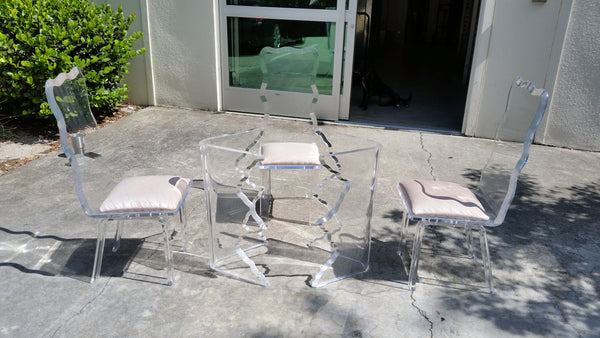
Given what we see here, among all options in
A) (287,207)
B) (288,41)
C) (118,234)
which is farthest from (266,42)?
(118,234)

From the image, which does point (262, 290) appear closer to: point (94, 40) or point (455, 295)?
point (455, 295)

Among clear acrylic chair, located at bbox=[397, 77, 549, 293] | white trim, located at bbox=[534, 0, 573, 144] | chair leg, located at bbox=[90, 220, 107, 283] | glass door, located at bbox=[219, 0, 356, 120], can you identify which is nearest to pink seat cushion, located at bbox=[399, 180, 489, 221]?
clear acrylic chair, located at bbox=[397, 77, 549, 293]

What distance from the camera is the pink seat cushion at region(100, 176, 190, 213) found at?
254cm

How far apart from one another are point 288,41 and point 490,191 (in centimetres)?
350

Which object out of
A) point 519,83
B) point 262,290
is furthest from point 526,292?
point 262,290

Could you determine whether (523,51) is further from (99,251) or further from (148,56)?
(99,251)

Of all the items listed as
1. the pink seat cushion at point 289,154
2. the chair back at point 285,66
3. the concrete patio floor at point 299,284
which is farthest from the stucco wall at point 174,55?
the pink seat cushion at point 289,154

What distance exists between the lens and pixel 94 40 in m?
5.06

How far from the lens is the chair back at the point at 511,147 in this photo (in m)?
2.54

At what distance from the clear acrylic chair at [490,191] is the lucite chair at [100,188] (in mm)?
1364

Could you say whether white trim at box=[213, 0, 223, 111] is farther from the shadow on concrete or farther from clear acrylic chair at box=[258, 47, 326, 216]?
the shadow on concrete

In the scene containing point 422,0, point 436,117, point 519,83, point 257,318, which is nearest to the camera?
point 257,318

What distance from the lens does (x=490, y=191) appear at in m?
2.90

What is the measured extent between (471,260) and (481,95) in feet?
9.18
